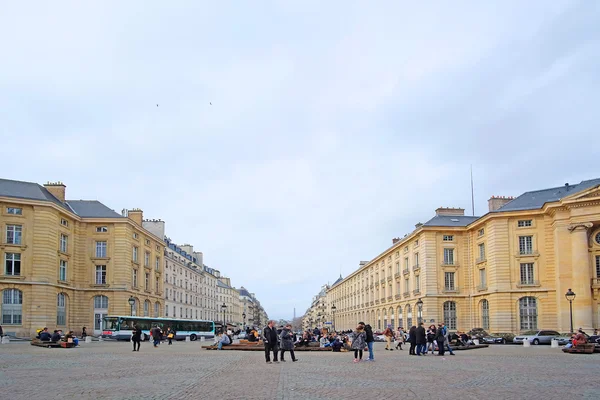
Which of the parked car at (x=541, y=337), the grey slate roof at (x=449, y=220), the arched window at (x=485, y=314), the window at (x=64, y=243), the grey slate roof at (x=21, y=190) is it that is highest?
the grey slate roof at (x=21, y=190)

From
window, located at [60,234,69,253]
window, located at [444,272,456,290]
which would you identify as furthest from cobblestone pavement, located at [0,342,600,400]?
window, located at [444,272,456,290]

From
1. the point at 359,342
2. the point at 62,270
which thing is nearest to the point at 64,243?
the point at 62,270

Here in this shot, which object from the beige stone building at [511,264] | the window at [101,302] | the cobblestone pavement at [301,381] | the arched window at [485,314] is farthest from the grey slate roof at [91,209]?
the cobblestone pavement at [301,381]

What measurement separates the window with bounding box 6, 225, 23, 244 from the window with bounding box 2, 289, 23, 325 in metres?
4.48

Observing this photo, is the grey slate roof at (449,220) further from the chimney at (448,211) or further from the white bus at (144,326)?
the white bus at (144,326)

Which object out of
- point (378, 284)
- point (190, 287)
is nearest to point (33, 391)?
point (378, 284)

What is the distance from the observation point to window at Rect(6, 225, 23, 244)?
58.0 meters

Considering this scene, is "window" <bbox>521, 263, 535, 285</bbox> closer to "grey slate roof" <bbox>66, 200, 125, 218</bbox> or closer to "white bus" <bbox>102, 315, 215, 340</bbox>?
"white bus" <bbox>102, 315, 215, 340</bbox>

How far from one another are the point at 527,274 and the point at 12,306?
47.1 m

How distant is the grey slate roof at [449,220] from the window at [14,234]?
40254 millimetres

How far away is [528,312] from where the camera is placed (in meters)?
57.7

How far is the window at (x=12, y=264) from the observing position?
189 ft

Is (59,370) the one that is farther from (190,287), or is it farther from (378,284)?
(190,287)

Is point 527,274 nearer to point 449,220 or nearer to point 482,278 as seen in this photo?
point 482,278
